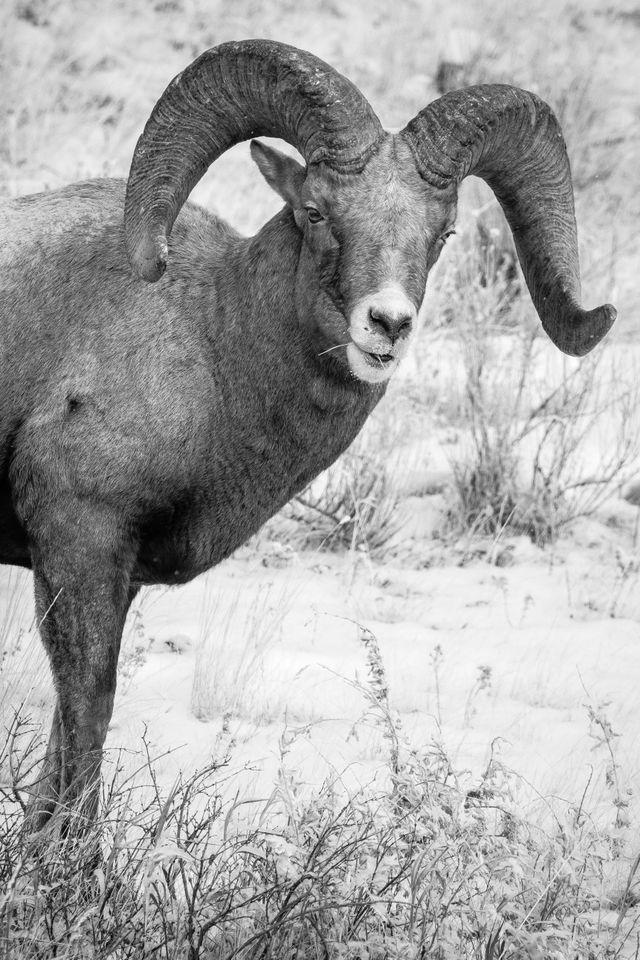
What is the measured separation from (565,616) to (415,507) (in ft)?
5.93

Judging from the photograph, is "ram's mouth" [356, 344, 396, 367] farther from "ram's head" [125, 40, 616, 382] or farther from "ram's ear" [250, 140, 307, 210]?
"ram's ear" [250, 140, 307, 210]

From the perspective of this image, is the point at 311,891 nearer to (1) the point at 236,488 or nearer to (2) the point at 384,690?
(2) the point at 384,690

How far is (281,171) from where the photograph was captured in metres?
4.15

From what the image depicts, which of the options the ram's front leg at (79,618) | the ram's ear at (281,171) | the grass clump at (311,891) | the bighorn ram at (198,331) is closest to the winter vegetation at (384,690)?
the grass clump at (311,891)

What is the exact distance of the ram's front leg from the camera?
12.2 ft

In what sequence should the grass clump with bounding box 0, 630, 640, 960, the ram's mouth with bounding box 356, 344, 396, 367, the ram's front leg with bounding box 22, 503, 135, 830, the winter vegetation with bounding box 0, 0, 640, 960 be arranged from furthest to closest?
the ram's front leg with bounding box 22, 503, 135, 830 < the ram's mouth with bounding box 356, 344, 396, 367 < the winter vegetation with bounding box 0, 0, 640, 960 < the grass clump with bounding box 0, 630, 640, 960

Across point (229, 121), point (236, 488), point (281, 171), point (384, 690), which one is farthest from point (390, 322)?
point (384, 690)

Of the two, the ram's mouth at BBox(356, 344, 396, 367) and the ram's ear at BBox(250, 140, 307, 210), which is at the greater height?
the ram's ear at BBox(250, 140, 307, 210)

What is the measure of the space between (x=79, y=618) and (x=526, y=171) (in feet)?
8.51

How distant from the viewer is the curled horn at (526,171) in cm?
387

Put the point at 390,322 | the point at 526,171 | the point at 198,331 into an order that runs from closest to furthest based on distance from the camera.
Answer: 1. the point at 390,322
2. the point at 198,331
3. the point at 526,171

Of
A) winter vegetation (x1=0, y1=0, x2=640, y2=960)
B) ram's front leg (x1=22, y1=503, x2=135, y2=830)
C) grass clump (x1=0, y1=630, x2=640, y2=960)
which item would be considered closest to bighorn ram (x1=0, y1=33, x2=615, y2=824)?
ram's front leg (x1=22, y1=503, x2=135, y2=830)

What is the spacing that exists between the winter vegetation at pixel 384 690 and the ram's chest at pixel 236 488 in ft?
2.25

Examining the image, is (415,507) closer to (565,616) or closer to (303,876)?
(565,616)
